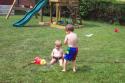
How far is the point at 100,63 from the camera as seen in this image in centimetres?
891

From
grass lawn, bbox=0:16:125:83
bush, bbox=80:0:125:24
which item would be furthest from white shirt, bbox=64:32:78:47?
bush, bbox=80:0:125:24

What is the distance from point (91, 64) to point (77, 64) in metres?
0.35

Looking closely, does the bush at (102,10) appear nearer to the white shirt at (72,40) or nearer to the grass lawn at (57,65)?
the grass lawn at (57,65)

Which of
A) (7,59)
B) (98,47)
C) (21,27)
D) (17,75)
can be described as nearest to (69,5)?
(21,27)

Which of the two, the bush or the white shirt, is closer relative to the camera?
the white shirt

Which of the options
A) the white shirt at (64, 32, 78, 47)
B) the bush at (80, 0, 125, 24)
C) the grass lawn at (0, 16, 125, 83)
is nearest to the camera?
the grass lawn at (0, 16, 125, 83)

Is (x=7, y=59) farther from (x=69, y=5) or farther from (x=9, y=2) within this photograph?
(x=9, y=2)

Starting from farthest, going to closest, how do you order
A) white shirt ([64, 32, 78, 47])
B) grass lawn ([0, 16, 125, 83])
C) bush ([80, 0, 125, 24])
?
bush ([80, 0, 125, 24]), white shirt ([64, 32, 78, 47]), grass lawn ([0, 16, 125, 83])

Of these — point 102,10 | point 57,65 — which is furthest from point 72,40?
point 102,10

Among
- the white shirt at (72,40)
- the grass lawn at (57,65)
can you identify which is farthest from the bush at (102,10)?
the white shirt at (72,40)

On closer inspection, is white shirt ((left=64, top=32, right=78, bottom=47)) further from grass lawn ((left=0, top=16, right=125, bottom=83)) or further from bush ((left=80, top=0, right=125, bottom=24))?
bush ((left=80, top=0, right=125, bottom=24))

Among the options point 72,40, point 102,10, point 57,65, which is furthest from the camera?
point 102,10

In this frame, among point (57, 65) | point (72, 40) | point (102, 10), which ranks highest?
point (72, 40)

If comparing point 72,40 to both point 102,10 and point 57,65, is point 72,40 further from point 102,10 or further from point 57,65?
point 102,10
